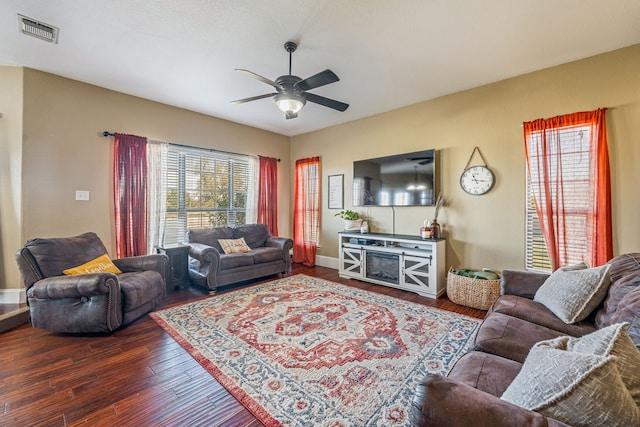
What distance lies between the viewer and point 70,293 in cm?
240

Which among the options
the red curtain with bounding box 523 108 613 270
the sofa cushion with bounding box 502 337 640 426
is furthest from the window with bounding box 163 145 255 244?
the sofa cushion with bounding box 502 337 640 426

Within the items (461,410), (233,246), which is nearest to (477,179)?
(461,410)

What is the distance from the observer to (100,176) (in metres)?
3.69

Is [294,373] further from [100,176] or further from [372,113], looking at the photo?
[372,113]

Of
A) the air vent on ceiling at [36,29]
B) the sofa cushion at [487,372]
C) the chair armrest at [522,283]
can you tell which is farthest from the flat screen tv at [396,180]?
the air vent on ceiling at [36,29]

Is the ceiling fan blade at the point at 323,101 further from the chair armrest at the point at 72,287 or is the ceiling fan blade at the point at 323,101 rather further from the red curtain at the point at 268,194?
the red curtain at the point at 268,194

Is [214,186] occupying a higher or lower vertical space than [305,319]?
higher

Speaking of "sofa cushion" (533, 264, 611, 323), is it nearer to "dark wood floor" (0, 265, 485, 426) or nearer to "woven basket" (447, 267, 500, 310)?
"woven basket" (447, 267, 500, 310)

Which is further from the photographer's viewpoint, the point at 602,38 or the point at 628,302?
the point at 602,38

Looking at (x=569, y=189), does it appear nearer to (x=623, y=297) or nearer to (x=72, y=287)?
(x=623, y=297)

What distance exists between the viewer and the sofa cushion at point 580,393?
0.75 metres

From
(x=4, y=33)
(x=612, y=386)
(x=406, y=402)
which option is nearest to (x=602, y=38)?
(x=612, y=386)

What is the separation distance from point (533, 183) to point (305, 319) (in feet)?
10.1

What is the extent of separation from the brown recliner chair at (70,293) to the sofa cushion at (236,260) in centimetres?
109
